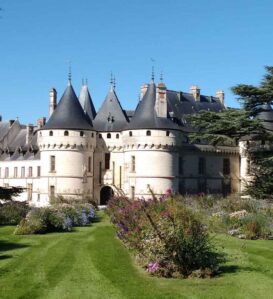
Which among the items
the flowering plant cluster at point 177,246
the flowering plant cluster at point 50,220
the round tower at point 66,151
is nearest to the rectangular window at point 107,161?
the round tower at point 66,151

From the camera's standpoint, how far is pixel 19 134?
5478cm

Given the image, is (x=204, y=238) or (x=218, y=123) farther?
(x=218, y=123)

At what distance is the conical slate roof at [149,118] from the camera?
38.0 meters

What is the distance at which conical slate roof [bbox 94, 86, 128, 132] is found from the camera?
4194 centimetres

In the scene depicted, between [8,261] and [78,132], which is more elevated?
[78,132]

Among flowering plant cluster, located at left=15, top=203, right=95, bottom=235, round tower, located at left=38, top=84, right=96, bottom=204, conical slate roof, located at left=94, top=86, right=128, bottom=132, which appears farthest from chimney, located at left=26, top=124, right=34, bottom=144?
flowering plant cluster, located at left=15, top=203, right=95, bottom=235

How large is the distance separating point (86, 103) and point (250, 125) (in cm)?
2471

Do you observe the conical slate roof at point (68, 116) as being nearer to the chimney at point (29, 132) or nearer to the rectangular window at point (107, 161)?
the rectangular window at point (107, 161)

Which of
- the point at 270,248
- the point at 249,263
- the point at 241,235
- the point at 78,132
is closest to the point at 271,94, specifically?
the point at 241,235

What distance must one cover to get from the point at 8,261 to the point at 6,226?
9.86m

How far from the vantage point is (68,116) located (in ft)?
128

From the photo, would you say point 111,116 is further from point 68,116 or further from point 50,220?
point 50,220

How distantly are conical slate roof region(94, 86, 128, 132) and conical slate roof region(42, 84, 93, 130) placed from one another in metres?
2.28

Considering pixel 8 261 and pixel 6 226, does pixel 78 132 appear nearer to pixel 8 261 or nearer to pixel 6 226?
pixel 6 226
